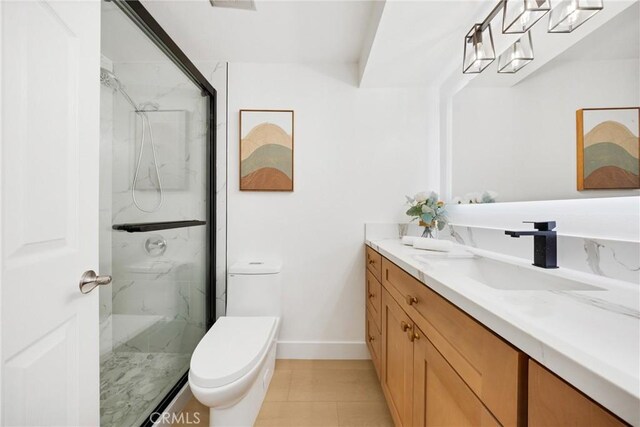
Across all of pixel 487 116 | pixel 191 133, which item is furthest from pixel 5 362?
pixel 487 116

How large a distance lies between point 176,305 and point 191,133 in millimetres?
1098

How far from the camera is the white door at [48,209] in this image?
59 centimetres

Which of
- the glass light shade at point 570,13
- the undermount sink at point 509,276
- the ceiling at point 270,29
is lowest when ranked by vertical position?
the undermount sink at point 509,276

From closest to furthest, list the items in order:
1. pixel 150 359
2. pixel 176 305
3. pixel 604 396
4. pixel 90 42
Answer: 1. pixel 604 396
2. pixel 90 42
3. pixel 150 359
4. pixel 176 305

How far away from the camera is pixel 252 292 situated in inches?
75.3

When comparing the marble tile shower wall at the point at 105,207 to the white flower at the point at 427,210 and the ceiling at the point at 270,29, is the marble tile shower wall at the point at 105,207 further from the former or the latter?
the white flower at the point at 427,210

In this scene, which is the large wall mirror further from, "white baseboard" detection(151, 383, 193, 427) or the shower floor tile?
"white baseboard" detection(151, 383, 193, 427)

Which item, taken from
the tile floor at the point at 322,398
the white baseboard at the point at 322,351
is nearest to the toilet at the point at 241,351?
the tile floor at the point at 322,398

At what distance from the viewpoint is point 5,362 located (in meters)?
0.57

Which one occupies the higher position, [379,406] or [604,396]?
[604,396]

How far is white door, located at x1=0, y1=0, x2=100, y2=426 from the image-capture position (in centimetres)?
59

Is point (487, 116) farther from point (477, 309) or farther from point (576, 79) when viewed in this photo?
point (477, 309)

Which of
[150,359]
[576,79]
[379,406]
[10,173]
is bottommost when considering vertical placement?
[379,406]

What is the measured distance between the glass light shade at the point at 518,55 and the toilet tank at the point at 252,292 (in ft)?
5.77
